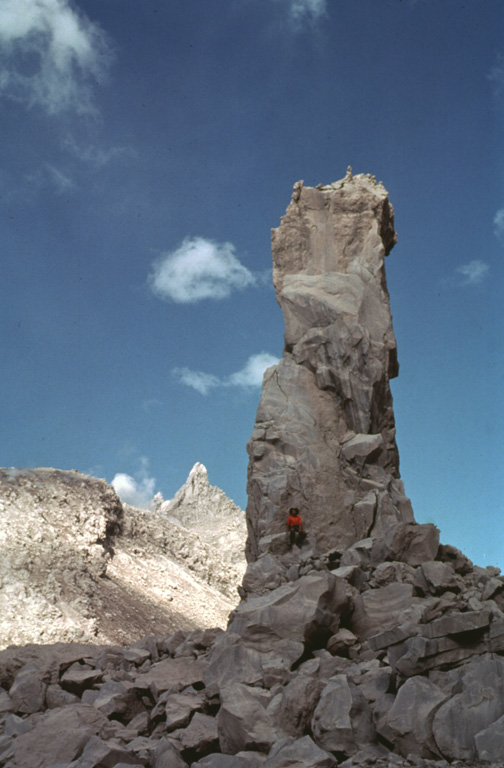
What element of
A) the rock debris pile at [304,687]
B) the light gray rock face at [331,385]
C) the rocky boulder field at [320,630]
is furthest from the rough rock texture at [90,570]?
the rock debris pile at [304,687]

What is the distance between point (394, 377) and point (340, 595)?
1162cm

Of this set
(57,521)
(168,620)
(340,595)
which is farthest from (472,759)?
(57,521)

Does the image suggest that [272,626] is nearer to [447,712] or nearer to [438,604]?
[438,604]

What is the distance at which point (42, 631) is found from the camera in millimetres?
29359

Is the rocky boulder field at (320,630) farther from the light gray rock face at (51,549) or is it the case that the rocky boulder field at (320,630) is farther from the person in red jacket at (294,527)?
the light gray rock face at (51,549)

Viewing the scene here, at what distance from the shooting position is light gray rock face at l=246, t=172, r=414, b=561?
55.3 feet

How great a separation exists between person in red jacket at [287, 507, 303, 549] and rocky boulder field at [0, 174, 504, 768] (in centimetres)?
21

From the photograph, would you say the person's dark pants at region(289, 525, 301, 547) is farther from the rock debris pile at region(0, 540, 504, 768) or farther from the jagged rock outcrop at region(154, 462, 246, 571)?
the jagged rock outcrop at region(154, 462, 246, 571)

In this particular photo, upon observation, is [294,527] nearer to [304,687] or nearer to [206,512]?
[304,687]

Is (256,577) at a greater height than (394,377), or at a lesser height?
lesser

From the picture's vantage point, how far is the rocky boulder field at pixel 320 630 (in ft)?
23.2

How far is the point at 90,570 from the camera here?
36.6m

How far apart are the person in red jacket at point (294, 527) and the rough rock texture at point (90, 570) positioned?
60.8 ft

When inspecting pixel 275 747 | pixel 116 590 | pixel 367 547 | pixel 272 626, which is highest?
pixel 116 590
